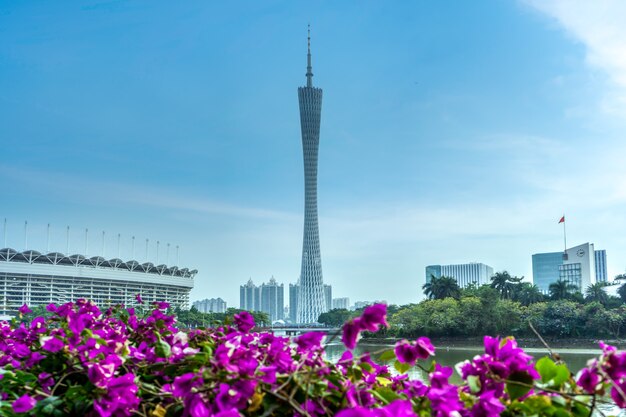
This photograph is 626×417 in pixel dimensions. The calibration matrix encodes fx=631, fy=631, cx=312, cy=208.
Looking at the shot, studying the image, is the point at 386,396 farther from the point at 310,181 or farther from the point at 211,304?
the point at 211,304

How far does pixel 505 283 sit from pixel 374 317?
3509cm

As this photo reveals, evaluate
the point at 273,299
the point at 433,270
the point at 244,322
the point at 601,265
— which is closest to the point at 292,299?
A: the point at 273,299

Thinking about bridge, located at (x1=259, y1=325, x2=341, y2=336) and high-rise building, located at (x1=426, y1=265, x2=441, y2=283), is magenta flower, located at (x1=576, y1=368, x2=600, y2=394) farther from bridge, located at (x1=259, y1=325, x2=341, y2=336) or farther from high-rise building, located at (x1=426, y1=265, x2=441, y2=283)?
high-rise building, located at (x1=426, y1=265, x2=441, y2=283)

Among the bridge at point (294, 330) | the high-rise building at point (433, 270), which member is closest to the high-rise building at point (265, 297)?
the high-rise building at point (433, 270)

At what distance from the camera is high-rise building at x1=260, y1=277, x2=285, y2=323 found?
107 meters

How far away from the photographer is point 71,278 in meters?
54.5

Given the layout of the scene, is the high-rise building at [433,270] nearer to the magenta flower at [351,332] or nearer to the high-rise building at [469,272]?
the high-rise building at [469,272]

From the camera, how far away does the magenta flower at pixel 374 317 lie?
111 cm

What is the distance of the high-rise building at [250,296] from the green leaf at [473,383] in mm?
108668

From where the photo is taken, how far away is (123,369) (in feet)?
5.53

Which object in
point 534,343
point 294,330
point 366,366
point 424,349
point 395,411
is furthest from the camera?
point 294,330

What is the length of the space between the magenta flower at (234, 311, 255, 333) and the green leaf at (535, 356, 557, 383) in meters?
0.91

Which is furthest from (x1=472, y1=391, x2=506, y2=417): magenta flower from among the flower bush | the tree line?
the tree line

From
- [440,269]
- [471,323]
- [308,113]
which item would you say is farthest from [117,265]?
[440,269]
